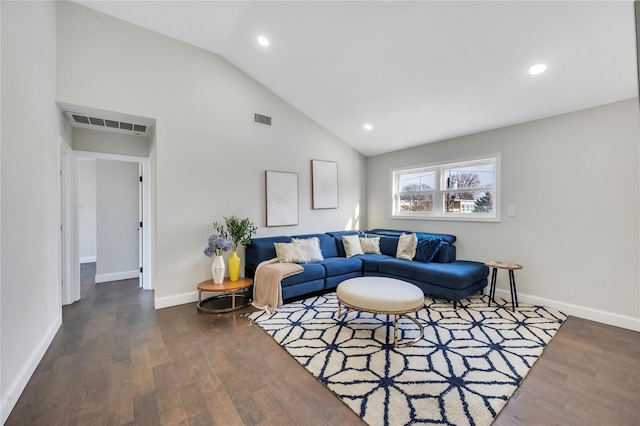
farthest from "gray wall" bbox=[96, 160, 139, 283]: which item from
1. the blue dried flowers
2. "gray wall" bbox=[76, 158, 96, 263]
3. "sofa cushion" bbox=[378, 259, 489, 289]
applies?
"sofa cushion" bbox=[378, 259, 489, 289]

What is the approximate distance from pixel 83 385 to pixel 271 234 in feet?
8.78

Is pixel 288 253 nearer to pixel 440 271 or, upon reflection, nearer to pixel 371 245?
pixel 371 245

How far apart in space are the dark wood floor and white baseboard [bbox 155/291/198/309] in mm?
450

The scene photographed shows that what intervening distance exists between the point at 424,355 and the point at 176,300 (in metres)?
2.94

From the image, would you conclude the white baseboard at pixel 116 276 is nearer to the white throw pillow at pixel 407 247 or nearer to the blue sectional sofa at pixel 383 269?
the blue sectional sofa at pixel 383 269

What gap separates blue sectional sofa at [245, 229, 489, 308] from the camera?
3.31m

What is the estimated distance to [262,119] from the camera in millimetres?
4121

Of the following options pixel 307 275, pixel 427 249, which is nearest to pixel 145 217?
pixel 307 275

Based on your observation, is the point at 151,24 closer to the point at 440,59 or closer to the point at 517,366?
the point at 440,59

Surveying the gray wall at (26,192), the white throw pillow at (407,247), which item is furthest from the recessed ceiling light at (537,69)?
the gray wall at (26,192)

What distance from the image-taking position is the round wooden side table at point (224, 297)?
318cm

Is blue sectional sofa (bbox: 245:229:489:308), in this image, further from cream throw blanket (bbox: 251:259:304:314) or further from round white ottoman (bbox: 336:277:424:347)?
round white ottoman (bbox: 336:277:424:347)

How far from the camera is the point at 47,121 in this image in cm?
250

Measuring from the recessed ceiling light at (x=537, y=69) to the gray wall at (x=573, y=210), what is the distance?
932 mm
